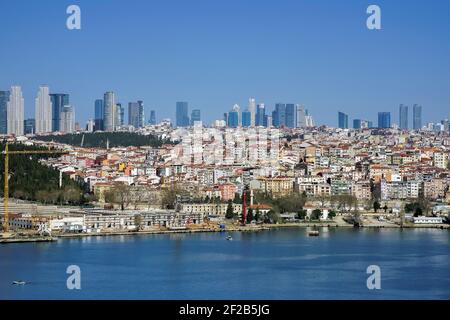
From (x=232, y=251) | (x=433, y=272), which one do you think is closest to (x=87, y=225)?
(x=232, y=251)

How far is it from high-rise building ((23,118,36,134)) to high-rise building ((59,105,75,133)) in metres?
0.70

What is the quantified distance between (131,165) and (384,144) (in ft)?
23.5

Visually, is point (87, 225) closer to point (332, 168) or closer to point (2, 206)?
point (2, 206)

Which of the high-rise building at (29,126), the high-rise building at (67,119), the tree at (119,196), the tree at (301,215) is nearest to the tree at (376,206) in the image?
the tree at (301,215)

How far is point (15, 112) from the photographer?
22547mm

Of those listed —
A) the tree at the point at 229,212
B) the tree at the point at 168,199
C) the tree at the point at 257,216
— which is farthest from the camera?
the tree at the point at 168,199

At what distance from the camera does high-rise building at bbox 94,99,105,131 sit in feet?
84.0

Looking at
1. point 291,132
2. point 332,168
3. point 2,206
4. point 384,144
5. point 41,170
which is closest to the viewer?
point 2,206

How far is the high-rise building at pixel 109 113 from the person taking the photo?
24.8m

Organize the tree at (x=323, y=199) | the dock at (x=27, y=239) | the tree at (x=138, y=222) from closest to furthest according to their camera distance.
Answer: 1. the dock at (x=27, y=239)
2. the tree at (x=138, y=222)
3. the tree at (x=323, y=199)

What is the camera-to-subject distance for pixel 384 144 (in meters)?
22.4

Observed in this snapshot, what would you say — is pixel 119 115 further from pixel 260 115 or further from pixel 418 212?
pixel 418 212

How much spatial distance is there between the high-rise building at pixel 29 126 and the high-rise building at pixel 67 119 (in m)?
0.70

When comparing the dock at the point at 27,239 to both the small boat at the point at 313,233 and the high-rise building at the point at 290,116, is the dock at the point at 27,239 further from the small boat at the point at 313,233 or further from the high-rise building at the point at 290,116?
the high-rise building at the point at 290,116
